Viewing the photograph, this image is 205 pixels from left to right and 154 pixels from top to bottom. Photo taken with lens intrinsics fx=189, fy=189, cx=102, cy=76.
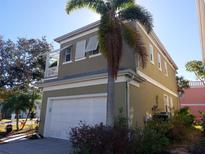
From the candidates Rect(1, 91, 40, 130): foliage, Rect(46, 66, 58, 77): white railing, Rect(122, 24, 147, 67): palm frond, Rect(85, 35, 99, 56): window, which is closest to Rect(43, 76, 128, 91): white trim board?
Rect(46, 66, 58, 77): white railing

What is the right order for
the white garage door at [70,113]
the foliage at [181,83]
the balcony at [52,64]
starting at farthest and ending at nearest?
the foliage at [181,83], the balcony at [52,64], the white garage door at [70,113]

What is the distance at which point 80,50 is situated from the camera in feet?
49.0

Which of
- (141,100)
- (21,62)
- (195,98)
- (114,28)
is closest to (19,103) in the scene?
(21,62)

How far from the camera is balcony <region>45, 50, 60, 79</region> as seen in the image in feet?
54.5

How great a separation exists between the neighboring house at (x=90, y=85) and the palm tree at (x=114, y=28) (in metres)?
1.67

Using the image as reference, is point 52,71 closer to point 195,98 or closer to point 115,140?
point 115,140

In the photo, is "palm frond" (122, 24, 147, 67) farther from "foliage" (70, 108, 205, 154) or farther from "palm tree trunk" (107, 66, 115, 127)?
"foliage" (70, 108, 205, 154)

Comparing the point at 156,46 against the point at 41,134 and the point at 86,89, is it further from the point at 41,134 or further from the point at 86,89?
the point at 41,134

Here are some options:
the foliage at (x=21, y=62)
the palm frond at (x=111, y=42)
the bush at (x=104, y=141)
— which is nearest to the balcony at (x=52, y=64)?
the foliage at (x=21, y=62)

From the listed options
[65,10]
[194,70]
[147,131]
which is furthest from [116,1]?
[194,70]

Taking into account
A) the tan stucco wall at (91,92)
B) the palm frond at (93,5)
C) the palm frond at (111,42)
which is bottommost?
the tan stucco wall at (91,92)

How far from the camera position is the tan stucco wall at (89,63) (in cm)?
1227

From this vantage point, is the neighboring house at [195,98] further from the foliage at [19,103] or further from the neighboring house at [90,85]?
the foliage at [19,103]

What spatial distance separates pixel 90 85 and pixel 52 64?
7440 millimetres
